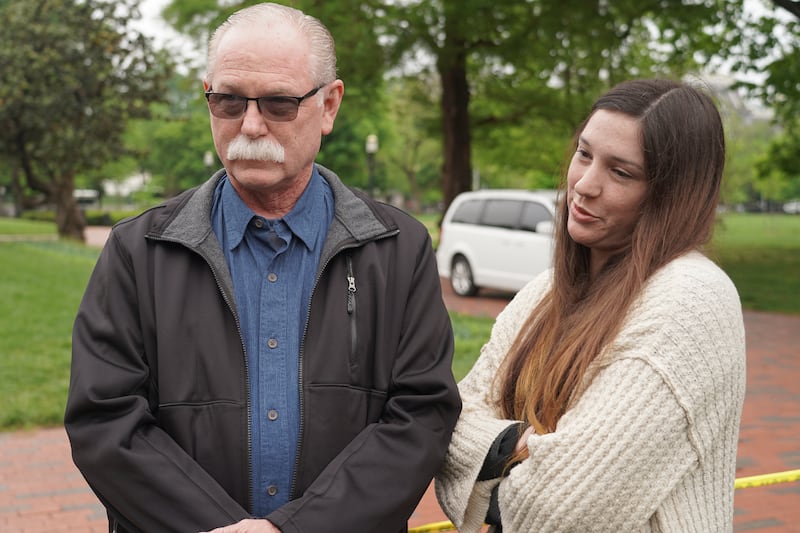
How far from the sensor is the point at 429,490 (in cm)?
509

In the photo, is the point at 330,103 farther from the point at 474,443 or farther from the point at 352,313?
the point at 474,443

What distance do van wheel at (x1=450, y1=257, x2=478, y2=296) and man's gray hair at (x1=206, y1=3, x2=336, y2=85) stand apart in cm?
1260

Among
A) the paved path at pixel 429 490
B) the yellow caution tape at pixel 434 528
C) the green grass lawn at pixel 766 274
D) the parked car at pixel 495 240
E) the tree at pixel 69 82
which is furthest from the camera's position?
the tree at pixel 69 82

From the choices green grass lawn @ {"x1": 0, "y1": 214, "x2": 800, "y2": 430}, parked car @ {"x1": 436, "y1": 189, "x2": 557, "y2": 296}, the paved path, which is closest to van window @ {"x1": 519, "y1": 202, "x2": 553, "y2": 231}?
parked car @ {"x1": 436, "y1": 189, "x2": 557, "y2": 296}

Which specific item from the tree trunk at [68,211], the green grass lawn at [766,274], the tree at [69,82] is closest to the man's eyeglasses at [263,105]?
the green grass lawn at [766,274]

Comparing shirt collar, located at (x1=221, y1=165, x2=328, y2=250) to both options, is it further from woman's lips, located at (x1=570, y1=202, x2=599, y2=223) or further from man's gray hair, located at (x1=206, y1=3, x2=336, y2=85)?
woman's lips, located at (x1=570, y1=202, x2=599, y2=223)

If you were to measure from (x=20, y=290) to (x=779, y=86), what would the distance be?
1430 cm

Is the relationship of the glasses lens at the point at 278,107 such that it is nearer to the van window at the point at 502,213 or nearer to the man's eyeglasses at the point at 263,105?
the man's eyeglasses at the point at 263,105

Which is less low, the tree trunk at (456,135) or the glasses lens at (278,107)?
the glasses lens at (278,107)

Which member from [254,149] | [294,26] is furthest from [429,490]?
[294,26]

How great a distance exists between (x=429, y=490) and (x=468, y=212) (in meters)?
10.2

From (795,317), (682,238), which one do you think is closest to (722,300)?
(682,238)

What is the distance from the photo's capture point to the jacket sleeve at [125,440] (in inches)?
70.9

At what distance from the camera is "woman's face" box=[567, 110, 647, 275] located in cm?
194
